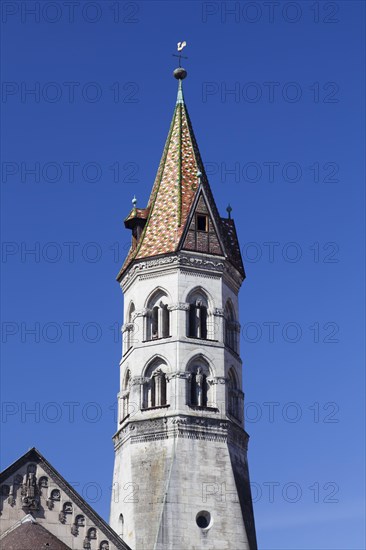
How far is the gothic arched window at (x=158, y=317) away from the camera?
38312mm

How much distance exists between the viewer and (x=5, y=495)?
107 ft

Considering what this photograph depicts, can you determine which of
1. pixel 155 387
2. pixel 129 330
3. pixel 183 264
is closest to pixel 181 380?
pixel 155 387

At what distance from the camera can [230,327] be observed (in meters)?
39.6

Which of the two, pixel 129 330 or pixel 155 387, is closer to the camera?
pixel 155 387

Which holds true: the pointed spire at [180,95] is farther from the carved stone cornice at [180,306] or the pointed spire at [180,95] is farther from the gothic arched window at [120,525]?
the gothic arched window at [120,525]

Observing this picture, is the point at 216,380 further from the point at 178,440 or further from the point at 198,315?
the point at 178,440

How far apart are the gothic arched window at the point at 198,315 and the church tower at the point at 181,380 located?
3 centimetres

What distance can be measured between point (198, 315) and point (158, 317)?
1361 mm

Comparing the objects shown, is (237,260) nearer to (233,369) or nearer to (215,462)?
(233,369)

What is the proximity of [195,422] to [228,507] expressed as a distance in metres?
2.88

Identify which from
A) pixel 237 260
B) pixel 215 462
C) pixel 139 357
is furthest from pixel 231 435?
pixel 237 260

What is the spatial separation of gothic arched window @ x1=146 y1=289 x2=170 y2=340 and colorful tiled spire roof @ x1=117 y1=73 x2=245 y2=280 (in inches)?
59.4

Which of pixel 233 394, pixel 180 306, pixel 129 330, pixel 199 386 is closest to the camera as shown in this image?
pixel 199 386

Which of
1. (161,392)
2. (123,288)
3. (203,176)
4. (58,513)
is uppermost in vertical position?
(203,176)
